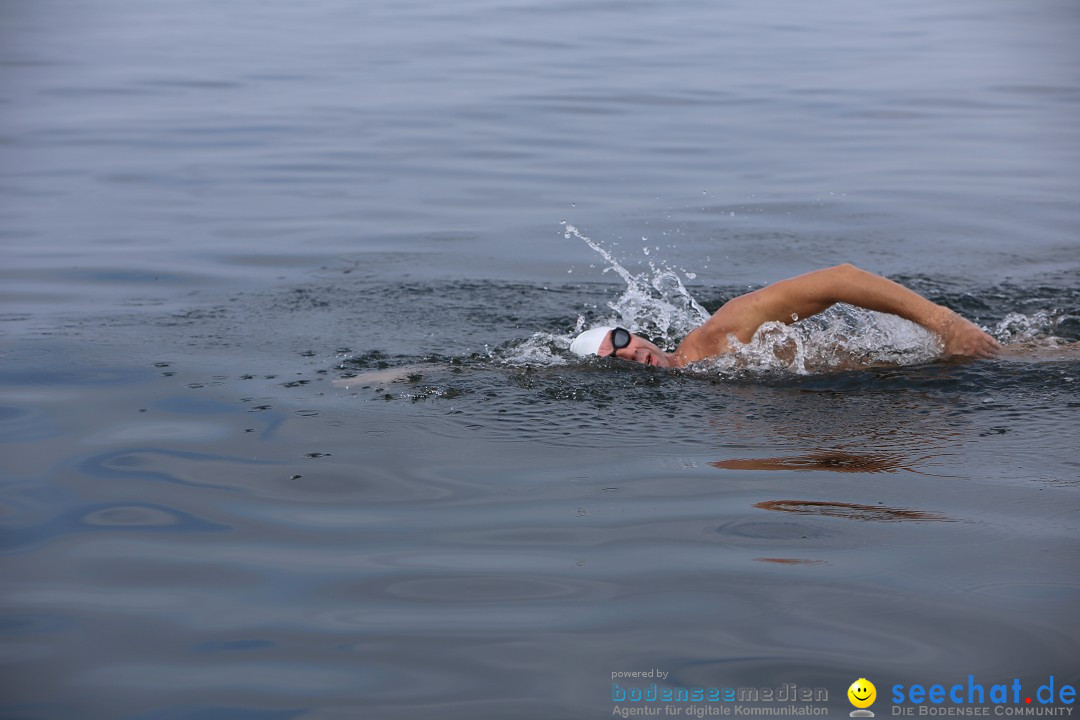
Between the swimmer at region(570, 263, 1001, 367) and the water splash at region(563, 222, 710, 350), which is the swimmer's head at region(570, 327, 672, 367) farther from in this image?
the water splash at region(563, 222, 710, 350)

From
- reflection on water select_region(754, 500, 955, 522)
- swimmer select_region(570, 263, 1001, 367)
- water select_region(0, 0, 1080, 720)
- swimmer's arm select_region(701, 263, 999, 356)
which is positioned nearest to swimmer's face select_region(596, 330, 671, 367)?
swimmer select_region(570, 263, 1001, 367)

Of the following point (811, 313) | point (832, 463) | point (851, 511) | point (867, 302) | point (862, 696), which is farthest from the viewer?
point (811, 313)

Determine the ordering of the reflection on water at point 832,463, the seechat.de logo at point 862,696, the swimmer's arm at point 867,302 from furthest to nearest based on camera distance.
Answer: the swimmer's arm at point 867,302 → the reflection on water at point 832,463 → the seechat.de logo at point 862,696

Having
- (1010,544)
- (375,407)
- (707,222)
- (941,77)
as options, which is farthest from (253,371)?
(941,77)

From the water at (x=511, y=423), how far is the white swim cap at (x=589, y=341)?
149 mm

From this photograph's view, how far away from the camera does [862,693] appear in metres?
3.55

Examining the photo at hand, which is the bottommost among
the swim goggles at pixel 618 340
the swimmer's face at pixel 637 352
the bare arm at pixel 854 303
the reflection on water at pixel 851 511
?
the reflection on water at pixel 851 511

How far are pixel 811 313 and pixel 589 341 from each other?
126 centimetres

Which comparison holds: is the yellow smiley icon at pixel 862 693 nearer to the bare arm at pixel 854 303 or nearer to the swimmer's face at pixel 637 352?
the bare arm at pixel 854 303

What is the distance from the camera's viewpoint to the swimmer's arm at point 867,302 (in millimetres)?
6461

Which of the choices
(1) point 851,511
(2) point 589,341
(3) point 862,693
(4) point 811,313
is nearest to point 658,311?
(2) point 589,341

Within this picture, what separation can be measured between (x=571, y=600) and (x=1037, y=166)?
35.2 ft

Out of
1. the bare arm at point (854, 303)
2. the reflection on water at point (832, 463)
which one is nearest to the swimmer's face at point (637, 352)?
the bare arm at point (854, 303)

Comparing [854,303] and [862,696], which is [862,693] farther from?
[854,303]
